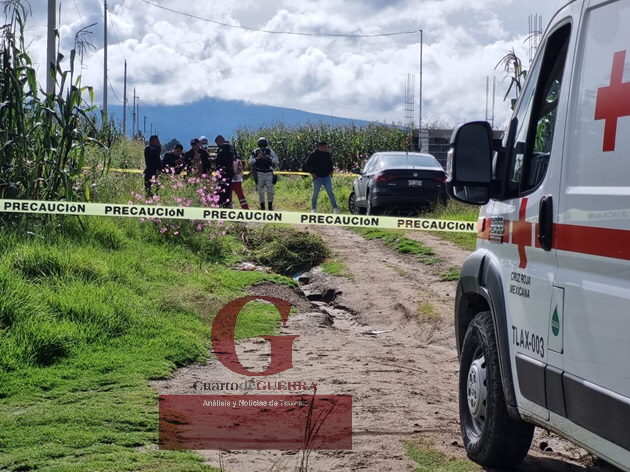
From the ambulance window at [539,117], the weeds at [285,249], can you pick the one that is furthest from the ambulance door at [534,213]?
the weeds at [285,249]

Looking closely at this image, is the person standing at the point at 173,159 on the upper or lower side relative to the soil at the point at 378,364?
upper

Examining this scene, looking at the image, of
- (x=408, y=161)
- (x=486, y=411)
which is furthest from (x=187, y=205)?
(x=486, y=411)

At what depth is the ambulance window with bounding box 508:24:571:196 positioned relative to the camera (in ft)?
13.9

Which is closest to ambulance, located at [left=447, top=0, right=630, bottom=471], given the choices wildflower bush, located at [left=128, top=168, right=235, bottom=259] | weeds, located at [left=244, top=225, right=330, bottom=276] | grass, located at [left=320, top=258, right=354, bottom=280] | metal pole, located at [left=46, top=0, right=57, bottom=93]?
grass, located at [left=320, top=258, right=354, bottom=280]

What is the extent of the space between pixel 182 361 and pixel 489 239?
385 cm

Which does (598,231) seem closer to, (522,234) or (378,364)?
(522,234)

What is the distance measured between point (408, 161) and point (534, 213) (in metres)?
16.1

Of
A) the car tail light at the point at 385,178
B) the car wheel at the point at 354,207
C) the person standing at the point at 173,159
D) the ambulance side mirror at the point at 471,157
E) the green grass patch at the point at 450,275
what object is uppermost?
the ambulance side mirror at the point at 471,157

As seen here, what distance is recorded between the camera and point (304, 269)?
50.8 ft

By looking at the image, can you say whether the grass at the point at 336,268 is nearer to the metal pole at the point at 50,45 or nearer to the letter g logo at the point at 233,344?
the letter g logo at the point at 233,344

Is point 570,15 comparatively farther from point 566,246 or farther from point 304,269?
point 304,269

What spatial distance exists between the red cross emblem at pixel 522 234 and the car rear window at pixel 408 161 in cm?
1547

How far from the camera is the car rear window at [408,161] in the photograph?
19969mm

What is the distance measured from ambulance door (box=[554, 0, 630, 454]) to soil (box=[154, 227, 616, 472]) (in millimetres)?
1770
